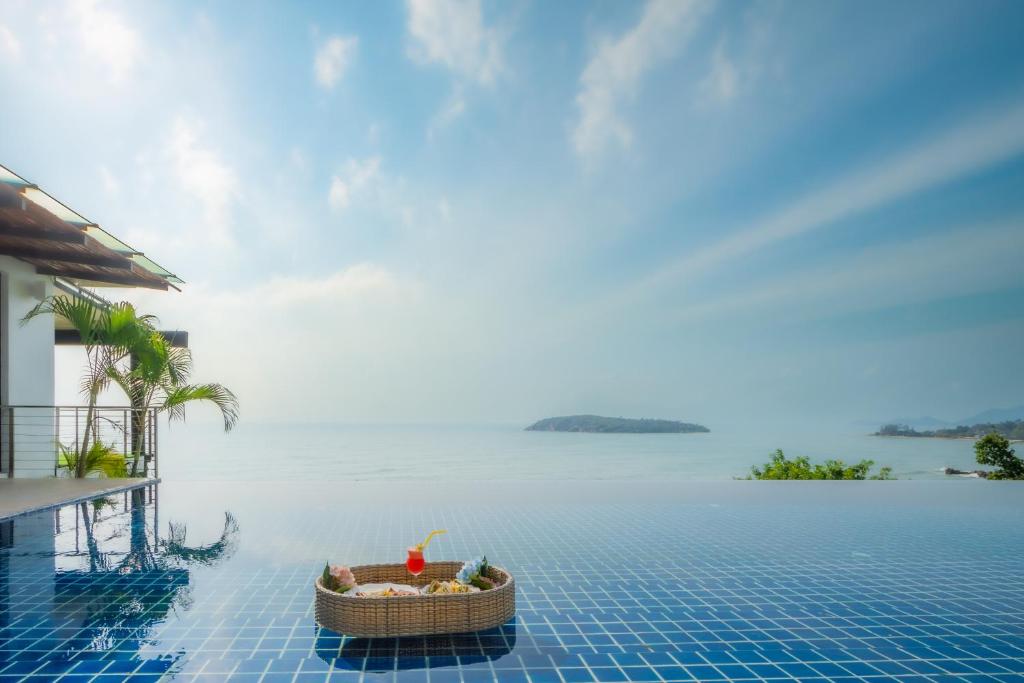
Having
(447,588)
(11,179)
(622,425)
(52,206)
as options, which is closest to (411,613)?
(447,588)

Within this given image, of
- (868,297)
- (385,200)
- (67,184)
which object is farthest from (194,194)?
(868,297)

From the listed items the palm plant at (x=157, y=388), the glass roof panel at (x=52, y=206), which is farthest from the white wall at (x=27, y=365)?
the glass roof panel at (x=52, y=206)

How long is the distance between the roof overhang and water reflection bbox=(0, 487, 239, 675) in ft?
8.41

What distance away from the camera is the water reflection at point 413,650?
9.94 ft

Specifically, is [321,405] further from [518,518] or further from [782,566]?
[782,566]

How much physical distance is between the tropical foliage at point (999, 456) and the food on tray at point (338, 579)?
1234 cm

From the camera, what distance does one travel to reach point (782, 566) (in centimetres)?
493

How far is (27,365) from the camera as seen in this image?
9219mm

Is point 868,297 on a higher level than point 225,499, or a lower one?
higher

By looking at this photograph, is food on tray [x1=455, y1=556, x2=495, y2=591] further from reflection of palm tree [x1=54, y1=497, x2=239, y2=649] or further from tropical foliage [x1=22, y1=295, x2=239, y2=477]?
tropical foliage [x1=22, y1=295, x2=239, y2=477]

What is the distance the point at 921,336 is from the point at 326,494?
2434cm

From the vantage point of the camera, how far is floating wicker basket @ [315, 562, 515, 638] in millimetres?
3305

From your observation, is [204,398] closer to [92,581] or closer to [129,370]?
[129,370]

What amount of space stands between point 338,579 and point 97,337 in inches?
253
